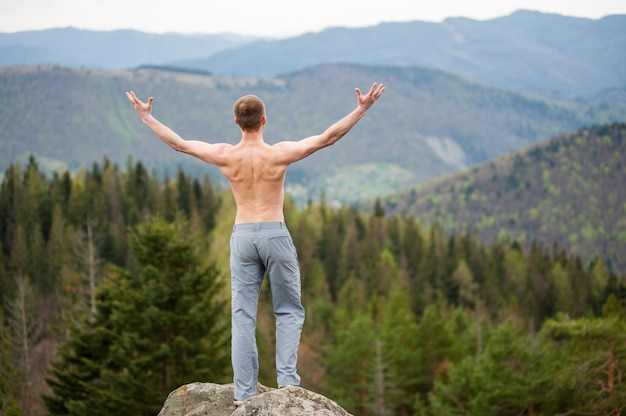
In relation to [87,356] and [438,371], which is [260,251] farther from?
[438,371]

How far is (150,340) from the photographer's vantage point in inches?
970

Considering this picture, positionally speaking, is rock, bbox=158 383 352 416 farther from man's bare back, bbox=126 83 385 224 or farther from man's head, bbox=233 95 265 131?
man's head, bbox=233 95 265 131

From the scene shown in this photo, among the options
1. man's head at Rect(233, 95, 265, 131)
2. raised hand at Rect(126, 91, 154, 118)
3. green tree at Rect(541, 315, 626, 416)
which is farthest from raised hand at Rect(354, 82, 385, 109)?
green tree at Rect(541, 315, 626, 416)

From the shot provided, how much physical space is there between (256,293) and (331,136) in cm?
231

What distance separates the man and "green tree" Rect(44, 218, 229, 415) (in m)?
14.0

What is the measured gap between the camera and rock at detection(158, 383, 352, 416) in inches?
366

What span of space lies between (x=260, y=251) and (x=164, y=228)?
16.2 metres

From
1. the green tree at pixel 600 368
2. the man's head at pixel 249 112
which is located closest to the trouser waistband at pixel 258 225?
→ the man's head at pixel 249 112

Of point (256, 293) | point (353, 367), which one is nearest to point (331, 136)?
point (256, 293)

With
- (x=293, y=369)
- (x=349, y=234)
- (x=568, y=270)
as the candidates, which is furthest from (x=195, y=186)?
(x=293, y=369)

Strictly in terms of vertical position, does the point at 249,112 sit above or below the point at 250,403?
above

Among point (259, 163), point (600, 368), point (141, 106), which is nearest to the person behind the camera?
point (259, 163)

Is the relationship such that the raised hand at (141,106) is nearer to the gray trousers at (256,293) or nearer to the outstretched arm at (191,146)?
the outstretched arm at (191,146)

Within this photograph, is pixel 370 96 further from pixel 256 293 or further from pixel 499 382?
pixel 499 382
